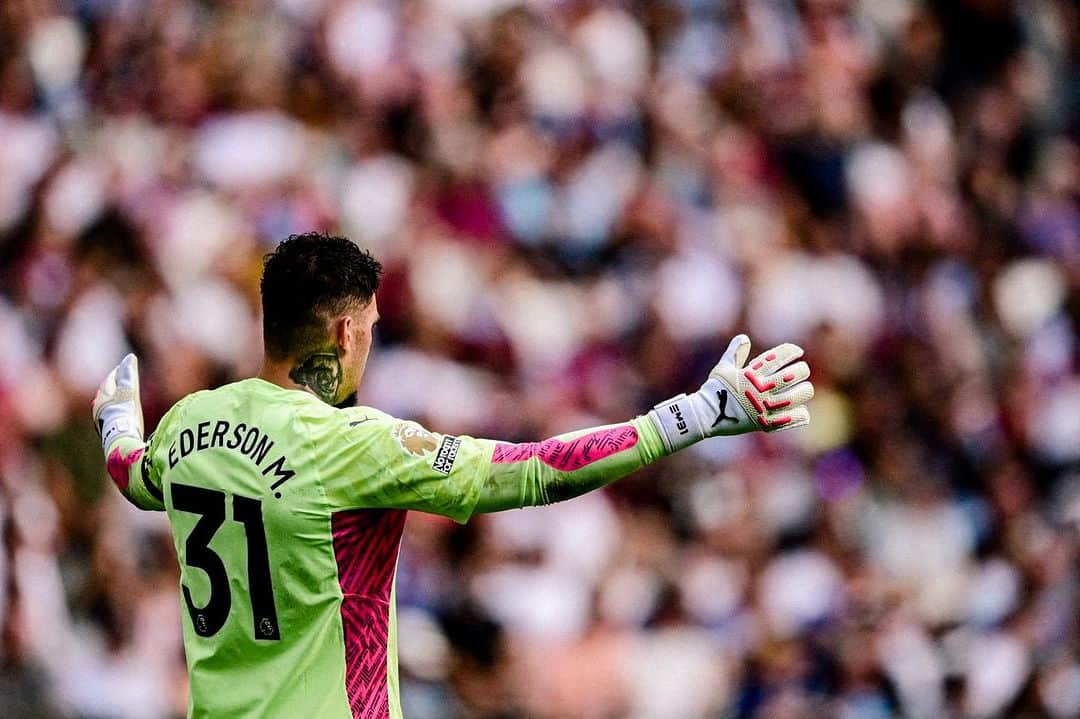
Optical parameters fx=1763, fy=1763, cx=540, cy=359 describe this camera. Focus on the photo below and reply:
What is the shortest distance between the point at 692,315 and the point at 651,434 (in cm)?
740

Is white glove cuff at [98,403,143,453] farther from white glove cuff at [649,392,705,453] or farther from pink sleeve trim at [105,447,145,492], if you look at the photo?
white glove cuff at [649,392,705,453]

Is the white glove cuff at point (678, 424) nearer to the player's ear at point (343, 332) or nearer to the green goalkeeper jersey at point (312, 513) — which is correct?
the green goalkeeper jersey at point (312, 513)

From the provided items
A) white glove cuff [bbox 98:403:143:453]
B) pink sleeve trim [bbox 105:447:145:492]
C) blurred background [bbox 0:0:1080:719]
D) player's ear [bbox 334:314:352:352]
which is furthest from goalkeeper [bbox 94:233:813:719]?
blurred background [bbox 0:0:1080:719]

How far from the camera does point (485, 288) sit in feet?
36.5

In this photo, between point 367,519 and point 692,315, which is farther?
point 692,315

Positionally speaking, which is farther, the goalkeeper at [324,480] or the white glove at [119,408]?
the white glove at [119,408]

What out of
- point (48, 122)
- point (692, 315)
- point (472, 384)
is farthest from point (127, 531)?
point (692, 315)

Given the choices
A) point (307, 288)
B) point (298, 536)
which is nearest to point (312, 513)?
point (298, 536)

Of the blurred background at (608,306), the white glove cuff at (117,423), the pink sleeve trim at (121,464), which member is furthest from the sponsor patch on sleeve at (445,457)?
the blurred background at (608,306)

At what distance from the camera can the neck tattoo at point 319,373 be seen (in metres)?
4.30

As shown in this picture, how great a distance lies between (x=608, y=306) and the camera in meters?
11.4

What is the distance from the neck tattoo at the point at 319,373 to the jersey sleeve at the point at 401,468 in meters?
0.19

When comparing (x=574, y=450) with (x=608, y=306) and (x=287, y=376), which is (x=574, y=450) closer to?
(x=287, y=376)

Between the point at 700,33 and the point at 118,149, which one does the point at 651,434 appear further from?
the point at 700,33
